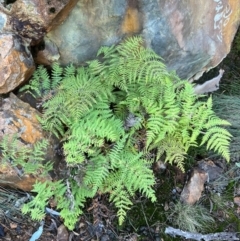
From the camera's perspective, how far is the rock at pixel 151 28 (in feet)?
11.1

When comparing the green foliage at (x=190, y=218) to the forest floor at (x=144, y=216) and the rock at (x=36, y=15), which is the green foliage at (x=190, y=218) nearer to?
the forest floor at (x=144, y=216)

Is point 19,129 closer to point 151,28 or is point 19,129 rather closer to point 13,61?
point 13,61

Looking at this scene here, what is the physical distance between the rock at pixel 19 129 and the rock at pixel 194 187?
138 cm

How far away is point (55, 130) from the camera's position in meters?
3.48

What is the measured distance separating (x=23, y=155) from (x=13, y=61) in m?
0.82

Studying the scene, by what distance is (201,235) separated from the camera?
3.69 meters

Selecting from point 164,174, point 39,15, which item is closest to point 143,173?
point 164,174

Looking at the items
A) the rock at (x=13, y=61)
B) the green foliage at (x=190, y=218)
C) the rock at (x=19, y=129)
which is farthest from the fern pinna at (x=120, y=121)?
the green foliage at (x=190, y=218)

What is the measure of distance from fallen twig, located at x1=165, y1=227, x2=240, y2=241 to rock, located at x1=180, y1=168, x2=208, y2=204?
318 mm

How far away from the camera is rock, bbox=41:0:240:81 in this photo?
338 cm

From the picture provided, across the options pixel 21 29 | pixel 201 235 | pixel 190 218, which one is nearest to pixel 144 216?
pixel 190 218

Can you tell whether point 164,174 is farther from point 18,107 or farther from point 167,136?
point 18,107

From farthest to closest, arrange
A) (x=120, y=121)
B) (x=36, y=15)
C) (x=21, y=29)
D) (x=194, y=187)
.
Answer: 1. (x=194, y=187)
2. (x=120, y=121)
3. (x=21, y=29)
4. (x=36, y=15)

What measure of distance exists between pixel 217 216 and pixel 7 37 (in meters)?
2.65
